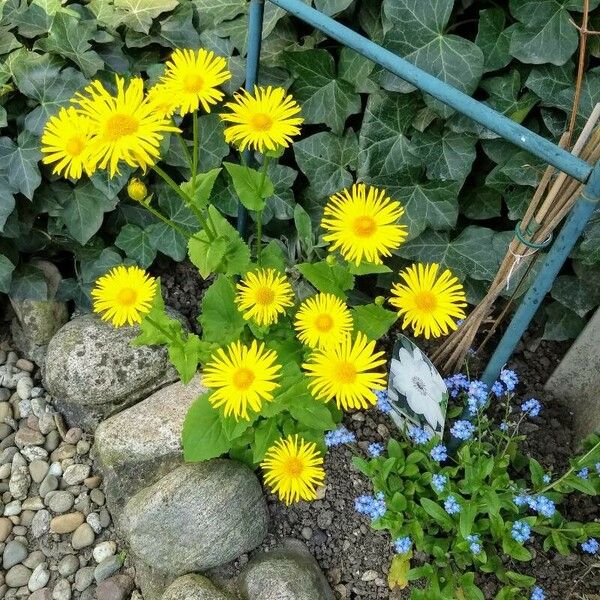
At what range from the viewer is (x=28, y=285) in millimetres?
2086

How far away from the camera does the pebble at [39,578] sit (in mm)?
1812

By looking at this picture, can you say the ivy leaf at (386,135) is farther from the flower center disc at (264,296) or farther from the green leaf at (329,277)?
the flower center disc at (264,296)

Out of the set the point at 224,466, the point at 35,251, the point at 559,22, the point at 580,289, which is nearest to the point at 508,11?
the point at 559,22

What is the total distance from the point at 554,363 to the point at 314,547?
0.87 m

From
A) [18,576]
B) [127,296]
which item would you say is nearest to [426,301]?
[127,296]

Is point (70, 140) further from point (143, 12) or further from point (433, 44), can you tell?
point (433, 44)

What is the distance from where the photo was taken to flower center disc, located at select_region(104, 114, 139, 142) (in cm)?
117

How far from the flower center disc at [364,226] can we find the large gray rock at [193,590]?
3.12ft

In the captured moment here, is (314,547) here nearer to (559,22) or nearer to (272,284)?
(272,284)

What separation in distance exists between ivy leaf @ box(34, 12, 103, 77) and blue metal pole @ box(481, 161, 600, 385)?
4.11 ft

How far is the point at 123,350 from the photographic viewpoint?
196 cm

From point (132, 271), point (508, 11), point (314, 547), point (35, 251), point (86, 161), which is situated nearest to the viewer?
point (86, 161)

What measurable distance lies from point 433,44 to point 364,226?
0.54 metres

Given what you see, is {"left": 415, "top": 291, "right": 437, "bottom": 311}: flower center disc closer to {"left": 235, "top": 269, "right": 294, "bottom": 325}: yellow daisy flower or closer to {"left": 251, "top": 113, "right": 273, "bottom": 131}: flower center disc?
{"left": 235, "top": 269, "right": 294, "bottom": 325}: yellow daisy flower
